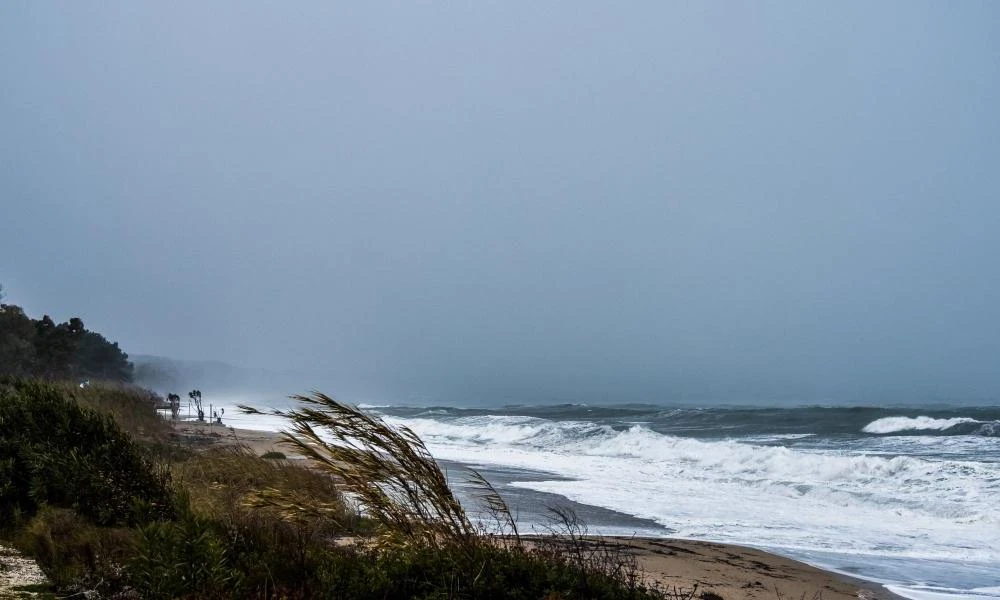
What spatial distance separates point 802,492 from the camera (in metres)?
17.3

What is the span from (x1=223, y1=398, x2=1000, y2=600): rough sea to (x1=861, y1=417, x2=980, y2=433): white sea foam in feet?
1.20

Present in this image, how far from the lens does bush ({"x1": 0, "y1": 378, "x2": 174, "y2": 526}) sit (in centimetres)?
695

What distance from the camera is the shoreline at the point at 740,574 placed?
25.4 feet

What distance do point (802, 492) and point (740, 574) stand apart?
31.6ft

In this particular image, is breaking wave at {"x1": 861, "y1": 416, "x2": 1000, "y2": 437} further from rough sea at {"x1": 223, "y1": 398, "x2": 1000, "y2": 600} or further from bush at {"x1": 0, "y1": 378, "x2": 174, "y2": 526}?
bush at {"x1": 0, "y1": 378, "x2": 174, "y2": 526}

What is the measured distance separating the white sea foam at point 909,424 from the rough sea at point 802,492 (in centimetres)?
36

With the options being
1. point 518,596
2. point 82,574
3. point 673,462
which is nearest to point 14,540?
point 82,574

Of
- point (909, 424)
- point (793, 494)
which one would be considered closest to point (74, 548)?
point (793, 494)

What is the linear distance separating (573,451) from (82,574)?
26.1m

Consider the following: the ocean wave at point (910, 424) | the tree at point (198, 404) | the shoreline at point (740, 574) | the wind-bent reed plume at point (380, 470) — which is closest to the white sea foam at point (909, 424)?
the ocean wave at point (910, 424)

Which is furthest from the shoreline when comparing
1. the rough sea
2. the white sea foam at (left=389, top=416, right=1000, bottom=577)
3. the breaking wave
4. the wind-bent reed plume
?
the breaking wave

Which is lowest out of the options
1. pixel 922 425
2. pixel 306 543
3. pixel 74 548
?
pixel 922 425

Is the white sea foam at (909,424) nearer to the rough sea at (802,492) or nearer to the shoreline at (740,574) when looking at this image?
the rough sea at (802,492)

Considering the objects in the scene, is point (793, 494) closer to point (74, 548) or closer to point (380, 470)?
point (380, 470)
